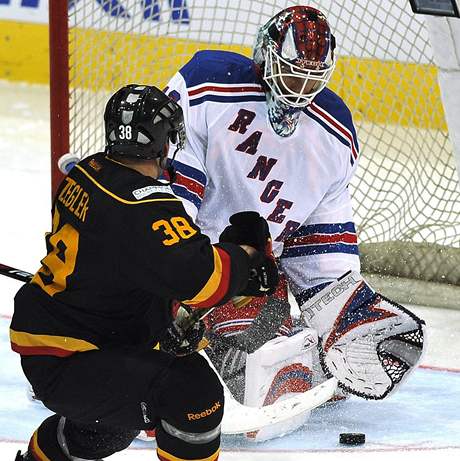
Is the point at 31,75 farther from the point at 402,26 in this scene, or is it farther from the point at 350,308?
the point at 350,308

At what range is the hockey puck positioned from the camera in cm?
285

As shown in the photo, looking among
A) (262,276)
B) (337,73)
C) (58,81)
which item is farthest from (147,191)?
(337,73)

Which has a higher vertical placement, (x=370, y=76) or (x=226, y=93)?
(x=226, y=93)

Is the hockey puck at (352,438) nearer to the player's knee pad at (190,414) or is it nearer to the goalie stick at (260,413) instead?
the goalie stick at (260,413)

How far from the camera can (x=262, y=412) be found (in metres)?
2.79

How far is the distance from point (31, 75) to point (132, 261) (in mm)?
5134

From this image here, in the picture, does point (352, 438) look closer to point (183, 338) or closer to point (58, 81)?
point (183, 338)

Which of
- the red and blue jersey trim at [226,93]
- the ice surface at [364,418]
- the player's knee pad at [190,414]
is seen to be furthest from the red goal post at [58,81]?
the player's knee pad at [190,414]

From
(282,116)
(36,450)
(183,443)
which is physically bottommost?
(36,450)

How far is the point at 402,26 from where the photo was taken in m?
4.22

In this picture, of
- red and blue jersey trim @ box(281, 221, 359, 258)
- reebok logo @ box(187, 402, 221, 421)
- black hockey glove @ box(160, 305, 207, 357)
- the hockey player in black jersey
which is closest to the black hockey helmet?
the hockey player in black jersey

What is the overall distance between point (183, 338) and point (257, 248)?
0.22 meters

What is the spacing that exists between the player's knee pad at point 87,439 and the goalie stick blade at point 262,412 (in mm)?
462

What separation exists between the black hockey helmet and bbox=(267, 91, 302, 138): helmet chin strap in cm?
57
